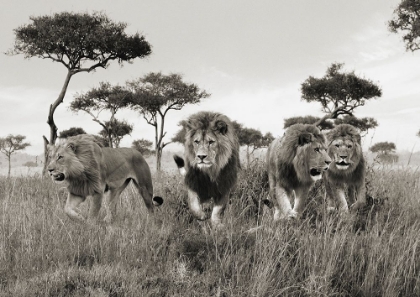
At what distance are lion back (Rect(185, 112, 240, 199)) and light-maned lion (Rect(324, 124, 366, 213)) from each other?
117 centimetres

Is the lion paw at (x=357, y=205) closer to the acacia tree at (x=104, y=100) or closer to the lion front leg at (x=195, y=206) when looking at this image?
the lion front leg at (x=195, y=206)

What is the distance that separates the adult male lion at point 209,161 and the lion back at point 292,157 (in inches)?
19.1

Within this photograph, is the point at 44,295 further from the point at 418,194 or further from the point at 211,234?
the point at 418,194

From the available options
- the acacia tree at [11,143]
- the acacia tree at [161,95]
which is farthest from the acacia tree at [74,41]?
the acacia tree at [11,143]

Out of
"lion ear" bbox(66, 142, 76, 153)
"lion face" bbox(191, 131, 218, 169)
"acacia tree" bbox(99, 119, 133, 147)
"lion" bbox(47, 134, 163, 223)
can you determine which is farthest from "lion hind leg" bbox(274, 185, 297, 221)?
"acacia tree" bbox(99, 119, 133, 147)

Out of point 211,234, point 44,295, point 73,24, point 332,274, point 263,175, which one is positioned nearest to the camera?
point 44,295

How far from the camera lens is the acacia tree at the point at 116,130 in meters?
30.9

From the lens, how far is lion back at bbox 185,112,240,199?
16.6 ft

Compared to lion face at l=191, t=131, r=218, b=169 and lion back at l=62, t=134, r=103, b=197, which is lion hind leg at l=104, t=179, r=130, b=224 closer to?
lion back at l=62, t=134, r=103, b=197

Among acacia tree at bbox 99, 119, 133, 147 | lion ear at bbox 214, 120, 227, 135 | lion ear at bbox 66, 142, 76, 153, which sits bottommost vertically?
lion ear at bbox 66, 142, 76, 153

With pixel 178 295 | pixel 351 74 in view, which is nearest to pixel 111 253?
pixel 178 295

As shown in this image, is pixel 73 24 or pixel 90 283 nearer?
pixel 90 283

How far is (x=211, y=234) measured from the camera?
14.8ft

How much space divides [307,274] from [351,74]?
1001 inches
